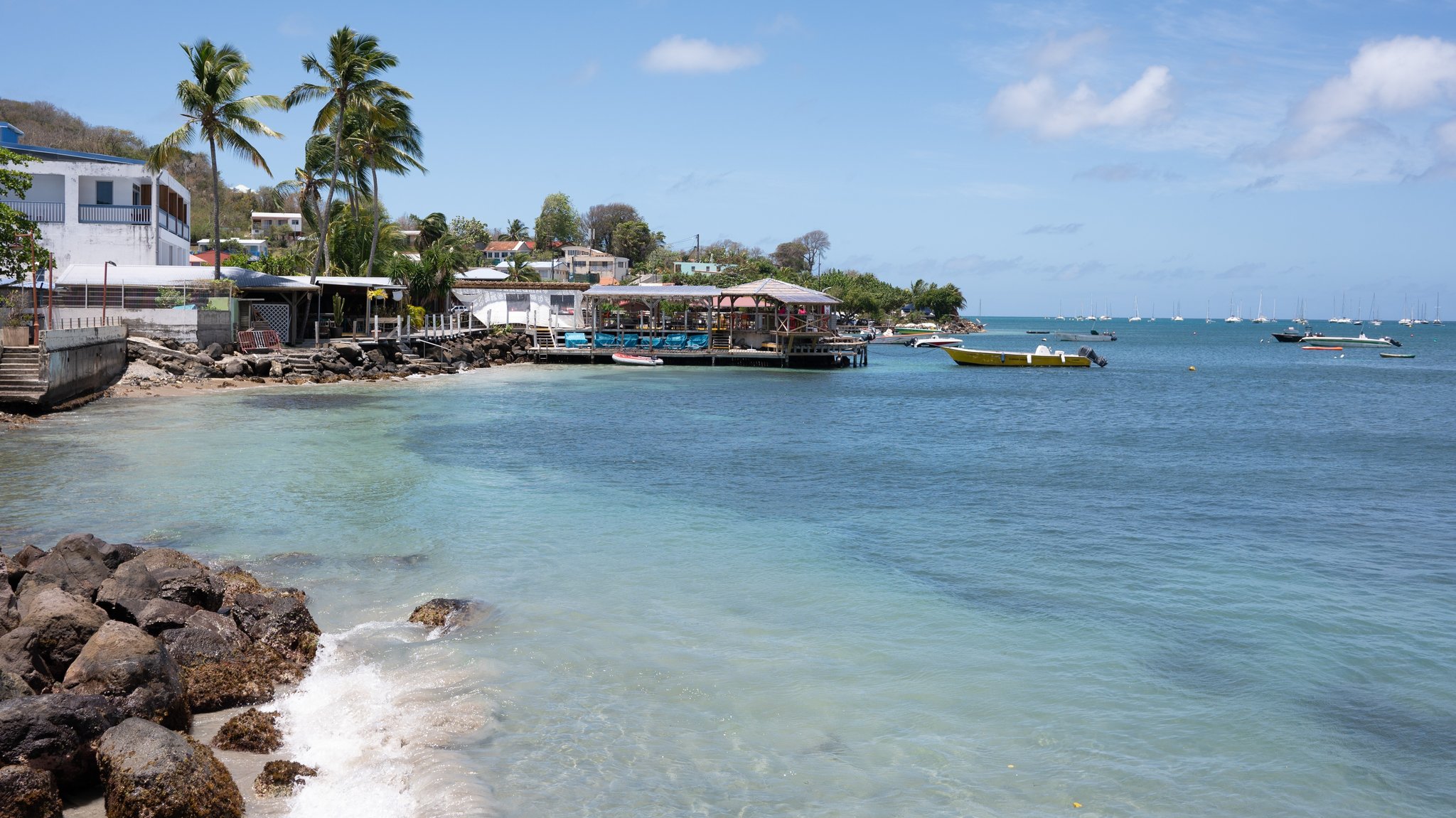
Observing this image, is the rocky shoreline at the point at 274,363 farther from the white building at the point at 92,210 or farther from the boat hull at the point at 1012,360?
the boat hull at the point at 1012,360

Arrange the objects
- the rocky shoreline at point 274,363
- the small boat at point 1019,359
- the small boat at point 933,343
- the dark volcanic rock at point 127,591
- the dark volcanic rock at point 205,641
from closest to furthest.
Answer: the dark volcanic rock at point 205,641 → the dark volcanic rock at point 127,591 → the rocky shoreline at point 274,363 → the small boat at point 1019,359 → the small boat at point 933,343

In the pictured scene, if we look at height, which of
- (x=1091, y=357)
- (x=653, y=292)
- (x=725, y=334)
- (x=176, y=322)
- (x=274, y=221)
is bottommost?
(x=176, y=322)

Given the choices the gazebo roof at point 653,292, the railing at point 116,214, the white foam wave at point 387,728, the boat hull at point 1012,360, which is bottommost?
the white foam wave at point 387,728

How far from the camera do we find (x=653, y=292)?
160 feet

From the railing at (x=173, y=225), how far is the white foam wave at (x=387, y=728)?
3583 centimetres

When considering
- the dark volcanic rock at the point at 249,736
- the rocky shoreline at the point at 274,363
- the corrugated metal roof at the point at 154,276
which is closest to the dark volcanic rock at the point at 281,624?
the dark volcanic rock at the point at 249,736

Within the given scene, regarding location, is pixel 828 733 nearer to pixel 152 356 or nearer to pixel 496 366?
pixel 152 356

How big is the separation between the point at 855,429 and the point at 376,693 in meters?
21.6

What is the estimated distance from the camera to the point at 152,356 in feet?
106

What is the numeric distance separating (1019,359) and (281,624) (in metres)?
55.4

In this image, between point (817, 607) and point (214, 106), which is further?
point (214, 106)

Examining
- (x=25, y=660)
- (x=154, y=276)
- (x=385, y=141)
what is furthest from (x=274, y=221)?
(x=25, y=660)

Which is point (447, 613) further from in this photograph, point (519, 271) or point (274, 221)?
point (274, 221)

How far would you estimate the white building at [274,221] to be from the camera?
92.9 metres
